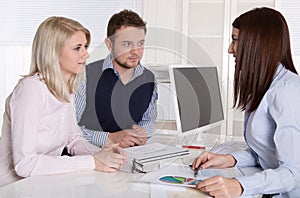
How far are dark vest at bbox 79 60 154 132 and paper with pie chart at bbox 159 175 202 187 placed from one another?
0.32m

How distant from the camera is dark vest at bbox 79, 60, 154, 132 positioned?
58.5 inches

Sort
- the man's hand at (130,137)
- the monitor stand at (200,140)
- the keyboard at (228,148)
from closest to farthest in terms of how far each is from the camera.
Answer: the man's hand at (130,137) → the keyboard at (228,148) → the monitor stand at (200,140)

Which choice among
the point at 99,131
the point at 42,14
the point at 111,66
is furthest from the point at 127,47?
the point at 42,14

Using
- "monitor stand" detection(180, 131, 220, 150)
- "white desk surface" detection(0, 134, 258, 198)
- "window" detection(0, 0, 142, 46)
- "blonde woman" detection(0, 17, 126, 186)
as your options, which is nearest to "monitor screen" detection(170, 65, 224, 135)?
"monitor stand" detection(180, 131, 220, 150)

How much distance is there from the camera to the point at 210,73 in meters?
2.19

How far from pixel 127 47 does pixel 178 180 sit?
1.58 ft

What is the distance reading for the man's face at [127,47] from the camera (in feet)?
4.78

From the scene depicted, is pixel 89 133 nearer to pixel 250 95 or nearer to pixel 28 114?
pixel 28 114

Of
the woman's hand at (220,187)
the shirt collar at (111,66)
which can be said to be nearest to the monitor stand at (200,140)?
the shirt collar at (111,66)

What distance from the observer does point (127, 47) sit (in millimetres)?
1454

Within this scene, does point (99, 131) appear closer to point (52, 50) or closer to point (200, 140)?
point (52, 50)

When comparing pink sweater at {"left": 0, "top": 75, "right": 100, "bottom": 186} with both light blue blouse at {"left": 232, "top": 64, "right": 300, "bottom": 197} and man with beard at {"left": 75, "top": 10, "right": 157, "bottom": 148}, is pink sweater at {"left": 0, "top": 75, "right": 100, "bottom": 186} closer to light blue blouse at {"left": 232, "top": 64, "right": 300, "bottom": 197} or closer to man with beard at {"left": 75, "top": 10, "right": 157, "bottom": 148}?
man with beard at {"left": 75, "top": 10, "right": 157, "bottom": 148}

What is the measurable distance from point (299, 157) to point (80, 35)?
0.84 meters

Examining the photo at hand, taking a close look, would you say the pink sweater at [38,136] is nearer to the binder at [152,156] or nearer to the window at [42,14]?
the binder at [152,156]
